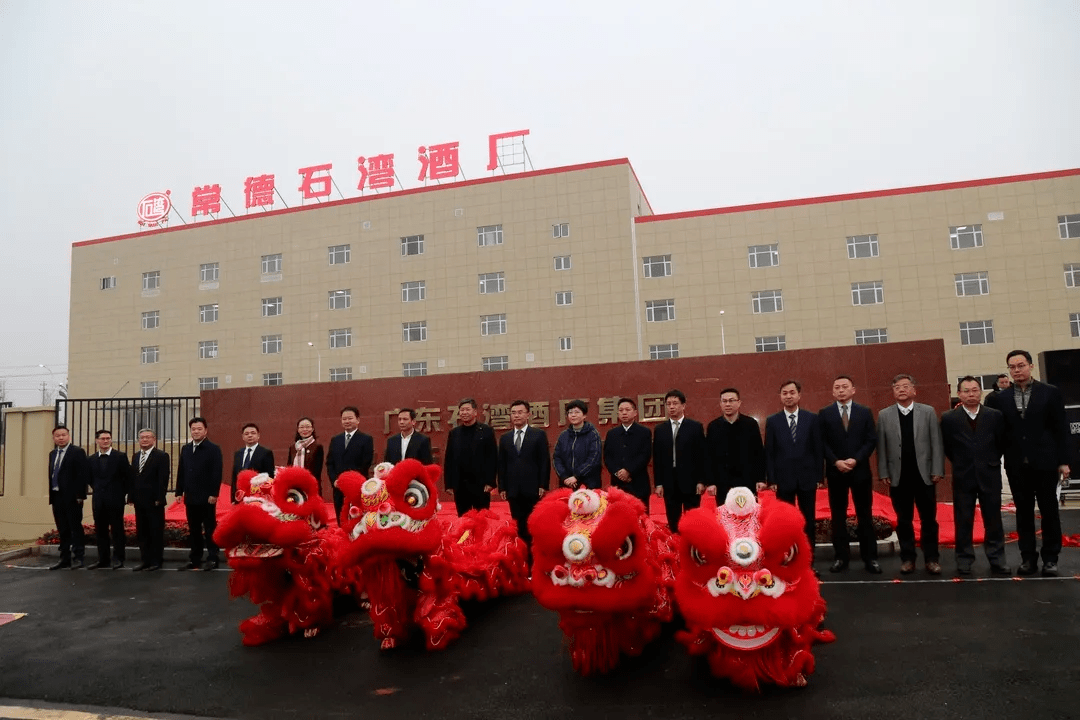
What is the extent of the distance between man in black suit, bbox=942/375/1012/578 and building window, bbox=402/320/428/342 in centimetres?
2343

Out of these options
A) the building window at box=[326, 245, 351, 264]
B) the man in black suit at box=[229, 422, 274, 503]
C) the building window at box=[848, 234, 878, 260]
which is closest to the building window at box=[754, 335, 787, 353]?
the building window at box=[848, 234, 878, 260]

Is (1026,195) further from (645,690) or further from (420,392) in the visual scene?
(645,690)

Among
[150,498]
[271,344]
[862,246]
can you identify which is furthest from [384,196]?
[150,498]

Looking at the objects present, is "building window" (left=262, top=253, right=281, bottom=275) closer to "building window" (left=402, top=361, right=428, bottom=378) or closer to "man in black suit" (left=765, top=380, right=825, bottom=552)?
"building window" (left=402, top=361, right=428, bottom=378)

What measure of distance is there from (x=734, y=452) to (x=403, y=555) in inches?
109

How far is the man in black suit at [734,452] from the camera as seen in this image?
5.64 metres

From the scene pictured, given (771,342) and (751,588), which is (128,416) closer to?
(751,588)

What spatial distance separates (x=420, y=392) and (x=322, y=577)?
543 cm

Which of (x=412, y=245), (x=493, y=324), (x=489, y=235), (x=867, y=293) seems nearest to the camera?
(x=867, y=293)

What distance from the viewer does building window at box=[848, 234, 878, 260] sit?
972 inches

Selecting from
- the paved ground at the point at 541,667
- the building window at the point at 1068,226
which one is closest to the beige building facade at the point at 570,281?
the building window at the point at 1068,226

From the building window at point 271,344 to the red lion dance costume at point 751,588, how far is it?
93.0 ft

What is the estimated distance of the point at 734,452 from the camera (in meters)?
5.70

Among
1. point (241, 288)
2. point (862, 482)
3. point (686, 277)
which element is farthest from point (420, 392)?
point (241, 288)
